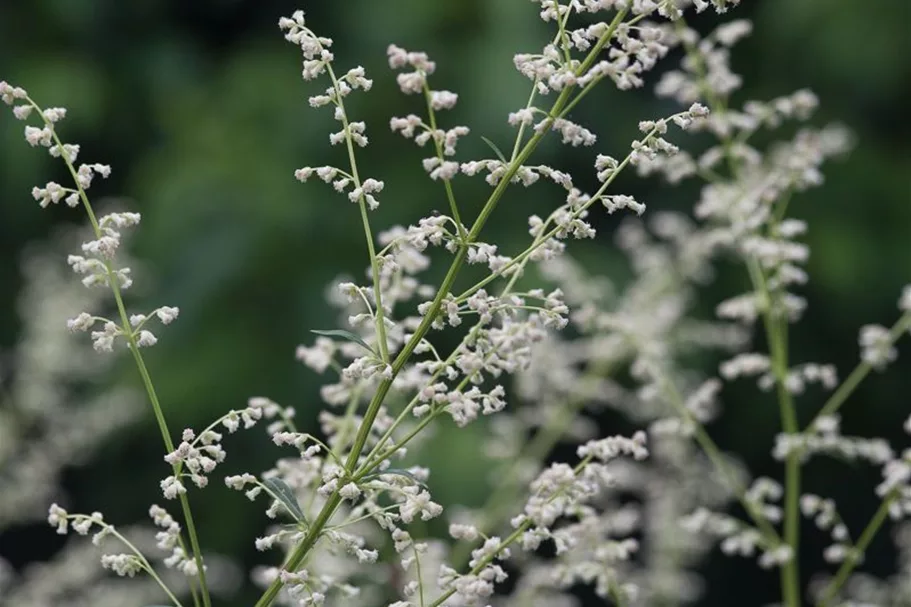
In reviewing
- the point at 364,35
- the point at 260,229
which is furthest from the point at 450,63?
the point at 260,229

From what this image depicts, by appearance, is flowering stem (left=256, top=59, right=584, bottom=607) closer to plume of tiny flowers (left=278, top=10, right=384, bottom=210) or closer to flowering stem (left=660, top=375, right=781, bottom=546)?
plume of tiny flowers (left=278, top=10, right=384, bottom=210)

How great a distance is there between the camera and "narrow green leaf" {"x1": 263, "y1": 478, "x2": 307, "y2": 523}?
0.67 metres

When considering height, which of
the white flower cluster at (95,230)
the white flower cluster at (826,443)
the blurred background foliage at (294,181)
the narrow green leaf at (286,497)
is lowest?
the narrow green leaf at (286,497)

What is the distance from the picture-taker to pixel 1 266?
3553 mm

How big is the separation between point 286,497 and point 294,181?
2340mm

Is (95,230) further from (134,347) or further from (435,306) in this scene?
(435,306)

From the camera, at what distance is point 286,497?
0.67m

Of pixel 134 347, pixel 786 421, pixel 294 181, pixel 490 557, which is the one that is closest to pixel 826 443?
pixel 786 421

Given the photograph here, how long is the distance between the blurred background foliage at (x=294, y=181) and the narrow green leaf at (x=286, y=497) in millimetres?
1823

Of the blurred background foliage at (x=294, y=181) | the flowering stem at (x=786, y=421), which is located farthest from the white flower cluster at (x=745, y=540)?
the blurred background foliage at (x=294, y=181)

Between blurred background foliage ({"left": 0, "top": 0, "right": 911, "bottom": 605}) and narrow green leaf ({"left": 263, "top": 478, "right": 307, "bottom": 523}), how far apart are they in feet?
5.98

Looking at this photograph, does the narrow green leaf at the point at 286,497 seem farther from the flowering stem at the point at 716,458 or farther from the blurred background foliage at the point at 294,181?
the blurred background foliage at the point at 294,181

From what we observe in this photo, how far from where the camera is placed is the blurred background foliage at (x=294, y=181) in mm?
2850

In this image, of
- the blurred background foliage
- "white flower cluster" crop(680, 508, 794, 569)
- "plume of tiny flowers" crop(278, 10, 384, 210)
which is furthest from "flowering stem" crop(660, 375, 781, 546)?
the blurred background foliage
